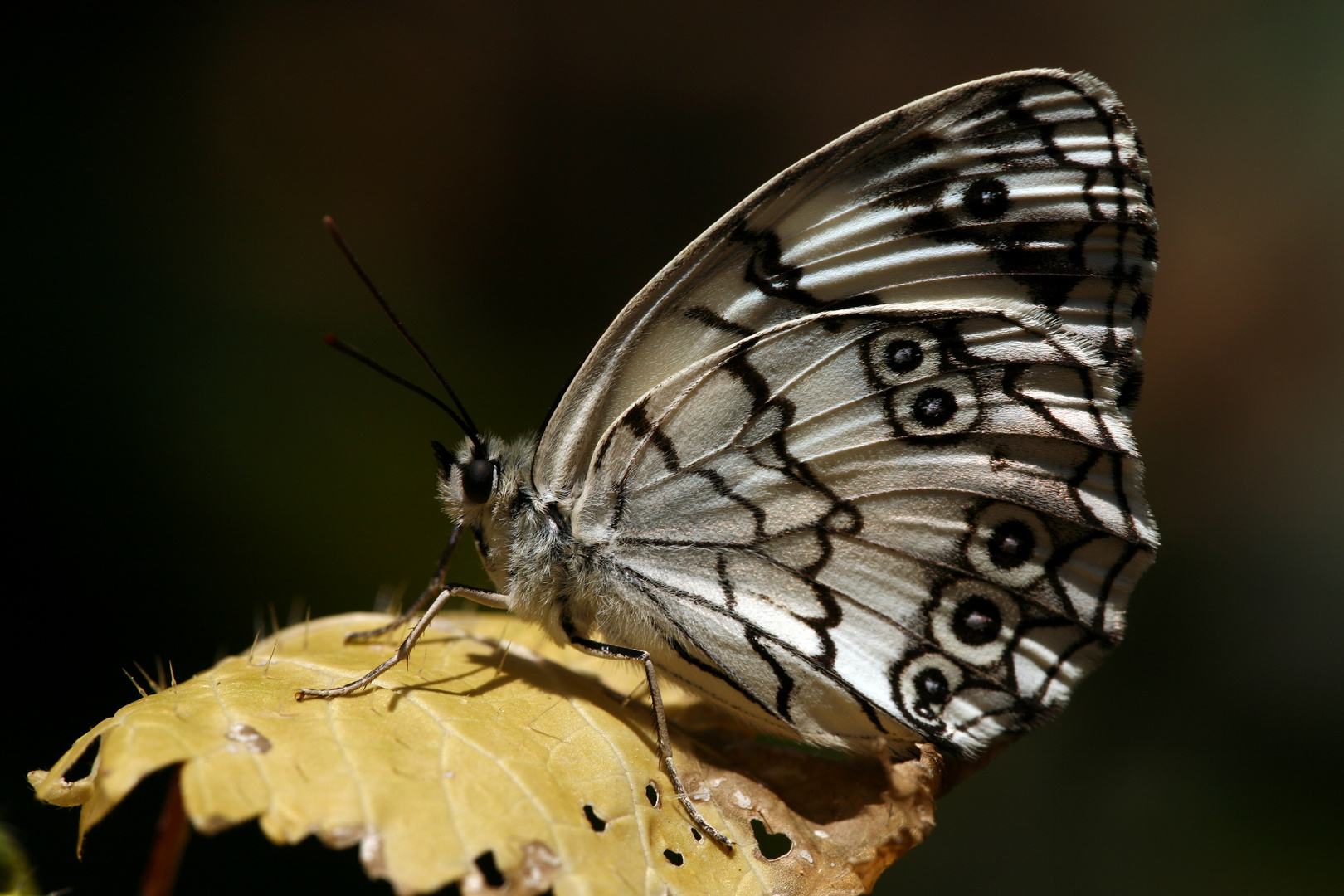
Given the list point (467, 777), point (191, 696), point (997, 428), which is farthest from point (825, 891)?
point (191, 696)

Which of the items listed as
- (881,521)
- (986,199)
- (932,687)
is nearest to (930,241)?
(986,199)

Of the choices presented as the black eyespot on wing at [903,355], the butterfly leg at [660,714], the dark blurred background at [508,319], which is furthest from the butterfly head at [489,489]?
the dark blurred background at [508,319]

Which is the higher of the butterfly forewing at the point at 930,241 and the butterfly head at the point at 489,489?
the butterfly forewing at the point at 930,241

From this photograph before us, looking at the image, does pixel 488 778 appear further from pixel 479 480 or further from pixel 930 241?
pixel 930 241

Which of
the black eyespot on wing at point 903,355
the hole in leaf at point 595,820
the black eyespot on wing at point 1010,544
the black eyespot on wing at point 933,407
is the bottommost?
the hole in leaf at point 595,820

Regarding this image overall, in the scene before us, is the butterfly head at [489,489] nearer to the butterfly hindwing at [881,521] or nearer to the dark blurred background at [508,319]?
the butterfly hindwing at [881,521]

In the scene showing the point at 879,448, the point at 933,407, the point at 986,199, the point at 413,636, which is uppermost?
the point at 986,199

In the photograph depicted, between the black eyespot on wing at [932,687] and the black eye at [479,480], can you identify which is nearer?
the black eyespot on wing at [932,687]

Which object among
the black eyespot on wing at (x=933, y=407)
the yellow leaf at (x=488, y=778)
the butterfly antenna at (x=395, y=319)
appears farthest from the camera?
the black eyespot on wing at (x=933, y=407)
